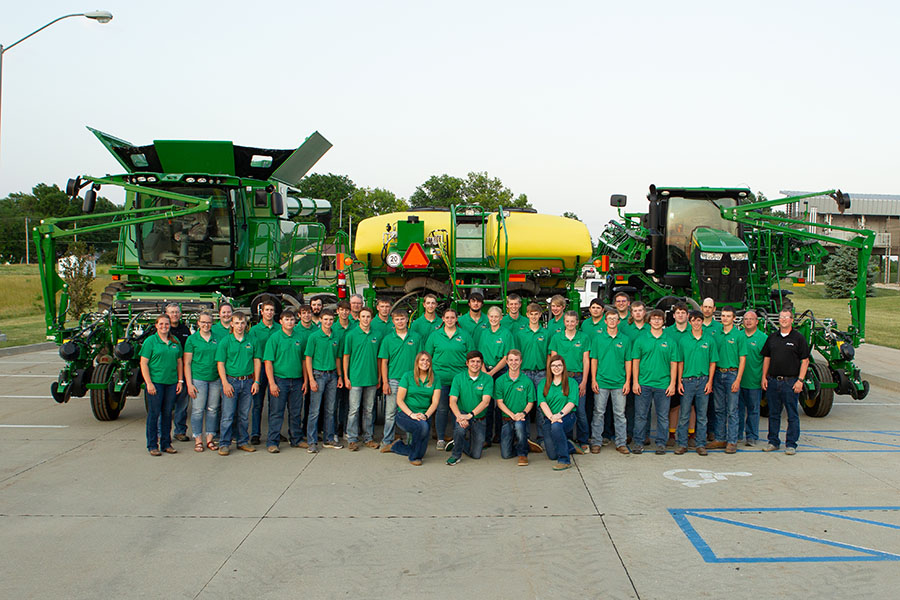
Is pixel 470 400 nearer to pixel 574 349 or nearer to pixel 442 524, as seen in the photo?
pixel 574 349

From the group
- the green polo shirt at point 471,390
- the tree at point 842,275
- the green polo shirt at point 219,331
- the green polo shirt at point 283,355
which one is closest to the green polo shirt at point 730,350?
the green polo shirt at point 471,390

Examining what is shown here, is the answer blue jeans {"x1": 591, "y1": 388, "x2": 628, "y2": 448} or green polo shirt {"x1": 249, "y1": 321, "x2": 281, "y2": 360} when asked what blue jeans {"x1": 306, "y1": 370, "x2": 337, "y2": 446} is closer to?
green polo shirt {"x1": 249, "y1": 321, "x2": 281, "y2": 360}

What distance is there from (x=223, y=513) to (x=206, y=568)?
1160 millimetres

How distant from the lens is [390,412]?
853 cm

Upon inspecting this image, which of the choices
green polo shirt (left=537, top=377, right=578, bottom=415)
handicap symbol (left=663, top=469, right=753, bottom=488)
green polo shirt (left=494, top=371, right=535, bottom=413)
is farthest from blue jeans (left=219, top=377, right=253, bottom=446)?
handicap symbol (left=663, top=469, right=753, bottom=488)

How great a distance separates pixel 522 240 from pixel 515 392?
14.5 feet

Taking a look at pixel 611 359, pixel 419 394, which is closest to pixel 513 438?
pixel 419 394

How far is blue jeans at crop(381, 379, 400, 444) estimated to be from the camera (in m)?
8.48

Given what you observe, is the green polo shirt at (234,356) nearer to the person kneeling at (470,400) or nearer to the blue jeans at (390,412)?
the blue jeans at (390,412)

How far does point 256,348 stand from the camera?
8461 mm

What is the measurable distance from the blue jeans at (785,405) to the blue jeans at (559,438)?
7.57ft

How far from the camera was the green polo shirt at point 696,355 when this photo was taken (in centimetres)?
823

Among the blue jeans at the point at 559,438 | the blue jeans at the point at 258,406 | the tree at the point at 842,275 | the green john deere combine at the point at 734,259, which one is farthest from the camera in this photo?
the tree at the point at 842,275

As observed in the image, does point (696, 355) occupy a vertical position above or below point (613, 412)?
above
